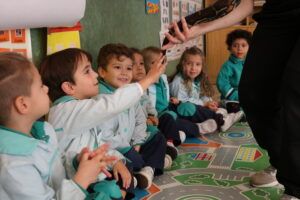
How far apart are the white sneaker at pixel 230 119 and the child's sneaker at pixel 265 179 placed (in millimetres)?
803

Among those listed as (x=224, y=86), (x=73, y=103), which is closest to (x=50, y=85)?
(x=73, y=103)

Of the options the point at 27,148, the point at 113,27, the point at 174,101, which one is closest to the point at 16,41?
the point at 27,148

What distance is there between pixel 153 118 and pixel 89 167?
2.93 ft

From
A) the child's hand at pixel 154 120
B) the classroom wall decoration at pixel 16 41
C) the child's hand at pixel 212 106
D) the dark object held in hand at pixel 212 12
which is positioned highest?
the dark object held in hand at pixel 212 12

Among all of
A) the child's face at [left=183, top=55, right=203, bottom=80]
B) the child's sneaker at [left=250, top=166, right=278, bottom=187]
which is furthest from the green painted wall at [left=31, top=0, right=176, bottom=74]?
the child's sneaker at [left=250, top=166, right=278, bottom=187]

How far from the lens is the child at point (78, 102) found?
1.15 m

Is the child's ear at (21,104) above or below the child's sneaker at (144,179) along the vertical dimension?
above

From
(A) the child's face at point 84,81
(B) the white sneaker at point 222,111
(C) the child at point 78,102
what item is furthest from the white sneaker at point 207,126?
(A) the child's face at point 84,81

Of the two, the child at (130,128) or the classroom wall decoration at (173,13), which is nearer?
the child at (130,128)

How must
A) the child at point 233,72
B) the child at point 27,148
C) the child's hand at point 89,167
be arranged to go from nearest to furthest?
the child at point 27,148, the child's hand at point 89,167, the child at point 233,72

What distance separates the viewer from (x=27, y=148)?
0.86 metres

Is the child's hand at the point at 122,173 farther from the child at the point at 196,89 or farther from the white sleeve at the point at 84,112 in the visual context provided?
the child at the point at 196,89

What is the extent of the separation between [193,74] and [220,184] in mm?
1033

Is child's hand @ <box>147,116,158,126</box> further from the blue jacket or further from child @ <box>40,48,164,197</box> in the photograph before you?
the blue jacket
